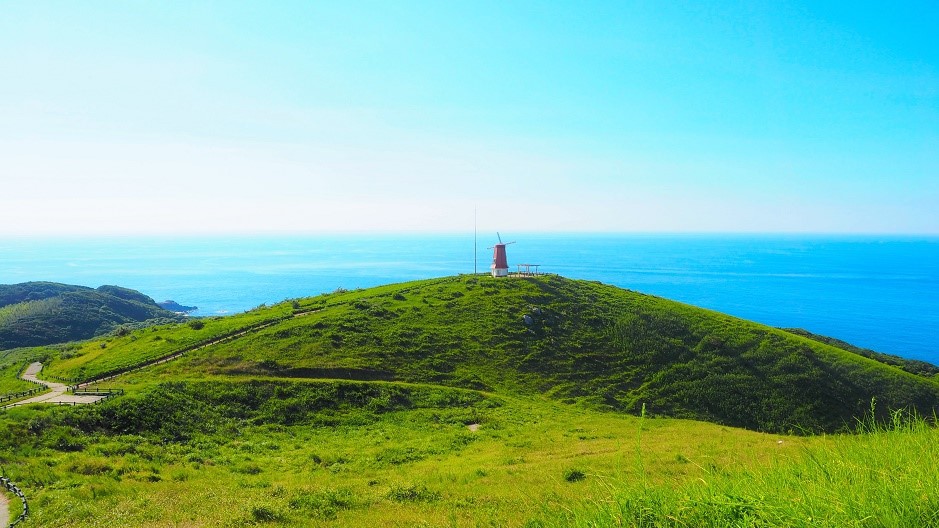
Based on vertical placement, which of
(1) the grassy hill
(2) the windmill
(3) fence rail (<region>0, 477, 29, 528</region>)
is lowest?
(1) the grassy hill

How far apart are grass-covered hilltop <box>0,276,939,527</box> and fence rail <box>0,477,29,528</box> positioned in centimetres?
35

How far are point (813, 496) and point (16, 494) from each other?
2840 centimetres

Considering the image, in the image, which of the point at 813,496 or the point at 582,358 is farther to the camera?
the point at 582,358

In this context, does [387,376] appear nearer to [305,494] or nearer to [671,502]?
[305,494]

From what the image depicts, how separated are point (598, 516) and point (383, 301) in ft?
198

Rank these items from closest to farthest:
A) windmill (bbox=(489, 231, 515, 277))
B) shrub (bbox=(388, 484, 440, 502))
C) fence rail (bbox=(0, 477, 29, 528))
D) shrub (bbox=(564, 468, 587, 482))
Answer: fence rail (bbox=(0, 477, 29, 528)) < shrub (bbox=(388, 484, 440, 502)) < shrub (bbox=(564, 468, 587, 482)) < windmill (bbox=(489, 231, 515, 277))

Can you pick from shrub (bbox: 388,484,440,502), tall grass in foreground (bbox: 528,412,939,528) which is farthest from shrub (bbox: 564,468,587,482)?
tall grass in foreground (bbox: 528,412,939,528)

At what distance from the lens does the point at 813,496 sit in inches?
213

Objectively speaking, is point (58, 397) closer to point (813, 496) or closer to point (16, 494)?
point (16, 494)

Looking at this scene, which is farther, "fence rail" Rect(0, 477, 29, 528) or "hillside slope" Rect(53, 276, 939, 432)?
"hillside slope" Rect(53, 276, 939, 432)

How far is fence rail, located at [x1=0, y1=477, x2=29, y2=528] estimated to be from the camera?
17.7 meters

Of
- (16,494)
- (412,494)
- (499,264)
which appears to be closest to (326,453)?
(412,494)

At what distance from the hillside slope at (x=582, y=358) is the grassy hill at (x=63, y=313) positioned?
9778cm

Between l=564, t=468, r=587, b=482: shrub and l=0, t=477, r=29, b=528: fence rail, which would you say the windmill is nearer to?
l=564, t=468, r=587, b=482: shrub
